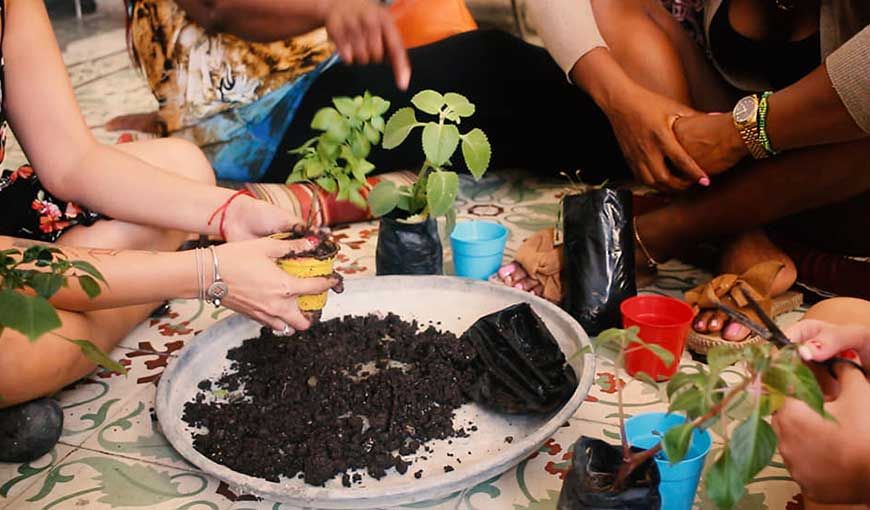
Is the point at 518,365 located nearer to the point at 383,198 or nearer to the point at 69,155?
the point at 383,198

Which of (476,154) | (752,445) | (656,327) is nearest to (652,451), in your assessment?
(752,445)

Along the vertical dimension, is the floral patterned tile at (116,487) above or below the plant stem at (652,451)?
below

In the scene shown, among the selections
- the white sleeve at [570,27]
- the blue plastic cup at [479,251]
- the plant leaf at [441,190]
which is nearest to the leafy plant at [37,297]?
the plant leaf at [441,190]

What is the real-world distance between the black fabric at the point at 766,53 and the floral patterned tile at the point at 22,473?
1.49 m

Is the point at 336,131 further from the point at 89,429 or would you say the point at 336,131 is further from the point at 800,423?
the point at 800,423

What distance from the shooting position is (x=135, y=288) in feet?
4.26

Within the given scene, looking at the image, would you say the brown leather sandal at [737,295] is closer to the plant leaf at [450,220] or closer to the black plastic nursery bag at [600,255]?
the black plastic nursery bag at [600,255]

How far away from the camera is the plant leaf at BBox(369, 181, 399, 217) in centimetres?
167

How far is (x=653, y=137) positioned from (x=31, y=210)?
3.88 ft

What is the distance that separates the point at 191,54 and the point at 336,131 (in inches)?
22.8

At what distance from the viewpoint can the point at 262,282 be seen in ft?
4.25

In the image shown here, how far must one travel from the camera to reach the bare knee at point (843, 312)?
3.63 ft

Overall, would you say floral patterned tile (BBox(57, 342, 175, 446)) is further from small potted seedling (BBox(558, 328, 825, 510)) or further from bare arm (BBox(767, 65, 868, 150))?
bare arm (BBox(767, 65, 868, 150))

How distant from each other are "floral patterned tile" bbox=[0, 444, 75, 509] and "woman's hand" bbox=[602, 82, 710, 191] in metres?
1.20
